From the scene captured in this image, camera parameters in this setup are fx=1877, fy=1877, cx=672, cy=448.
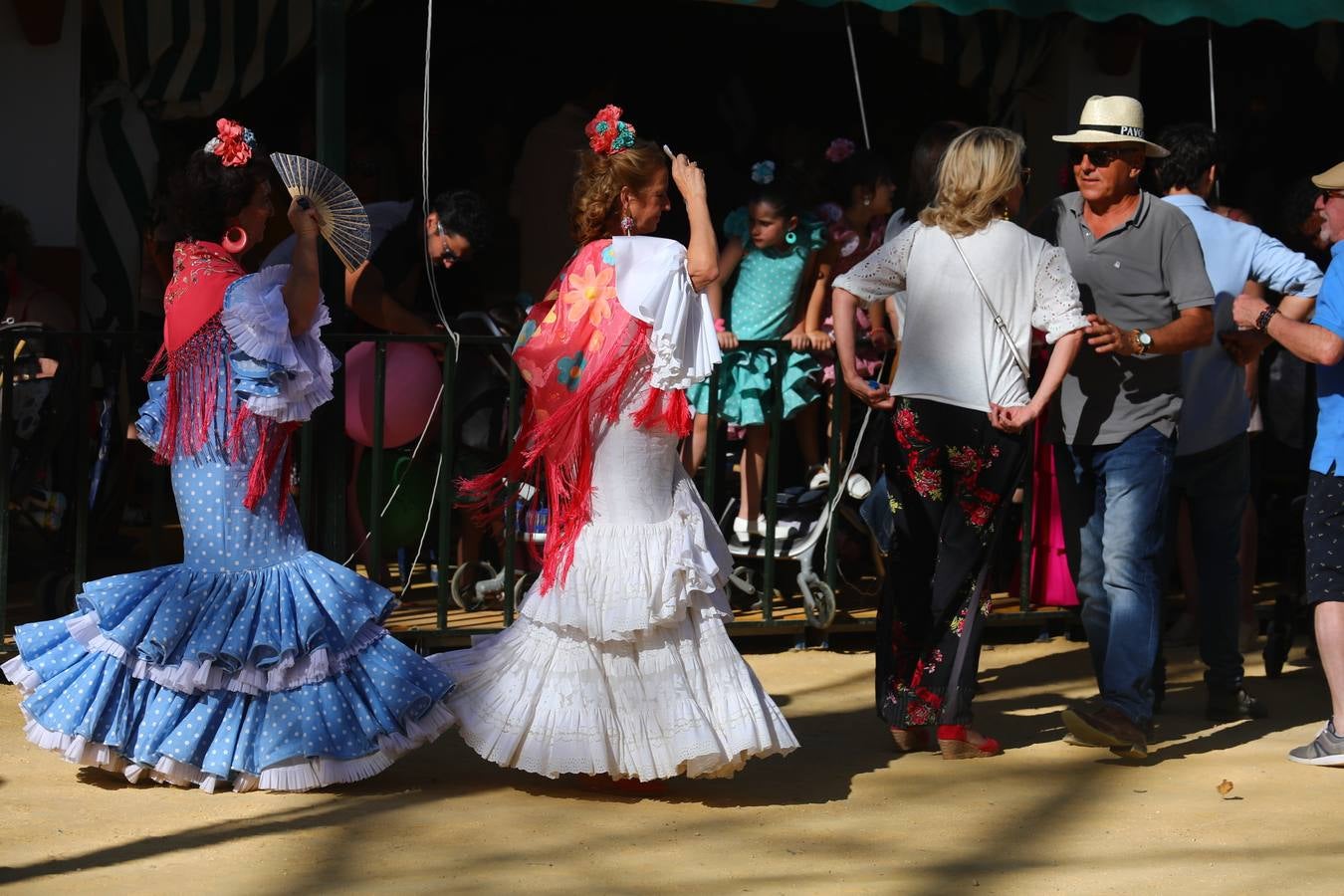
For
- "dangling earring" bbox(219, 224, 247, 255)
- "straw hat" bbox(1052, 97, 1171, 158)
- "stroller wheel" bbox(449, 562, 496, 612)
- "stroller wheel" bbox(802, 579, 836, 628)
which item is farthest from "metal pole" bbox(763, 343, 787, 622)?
"dangling earring" bbox(219, 224, 247, 255)

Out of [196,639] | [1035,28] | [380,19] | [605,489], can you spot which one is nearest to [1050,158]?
[1035,28]

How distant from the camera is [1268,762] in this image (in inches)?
232

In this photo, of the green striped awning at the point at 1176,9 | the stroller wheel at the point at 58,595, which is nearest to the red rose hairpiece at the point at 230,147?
the stroller wheel at the point at 58,595

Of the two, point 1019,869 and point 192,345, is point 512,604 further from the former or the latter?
point 1019,869

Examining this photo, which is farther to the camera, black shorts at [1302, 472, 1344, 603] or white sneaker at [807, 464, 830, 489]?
white sneaker at [807, 464, 830, 489]

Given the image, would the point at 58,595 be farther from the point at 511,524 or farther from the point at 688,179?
the point at 688,179

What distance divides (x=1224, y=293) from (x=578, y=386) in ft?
8.61

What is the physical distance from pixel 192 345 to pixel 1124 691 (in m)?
2.98

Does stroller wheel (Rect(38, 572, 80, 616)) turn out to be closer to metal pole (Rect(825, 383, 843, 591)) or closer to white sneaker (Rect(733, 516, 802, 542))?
white sneaker (Rect(733, 516, 802, 542))

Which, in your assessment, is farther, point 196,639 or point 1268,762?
point 1268,762

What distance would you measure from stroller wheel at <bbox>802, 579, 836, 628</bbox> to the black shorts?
2.07 m

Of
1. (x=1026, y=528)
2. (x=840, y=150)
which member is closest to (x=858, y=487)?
(x=1026, y=528)

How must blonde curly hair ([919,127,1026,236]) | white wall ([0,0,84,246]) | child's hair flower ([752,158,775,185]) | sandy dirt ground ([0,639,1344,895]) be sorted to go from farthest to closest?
white wall ([0,0,84,246]) → child's hair flower ([752,158,775,185]) → blonde curly hair ([919,127,1026,236]) → sandy dirt ground ([0,639,1344,895])

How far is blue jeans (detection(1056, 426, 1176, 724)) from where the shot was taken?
5797mm
